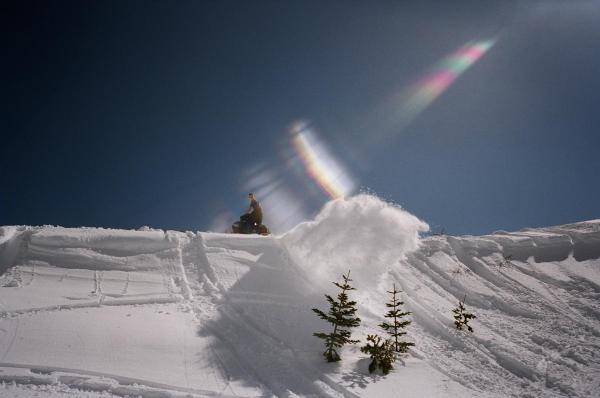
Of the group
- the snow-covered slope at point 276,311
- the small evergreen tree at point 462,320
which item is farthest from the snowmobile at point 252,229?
the small evergreen tree at point 462,320

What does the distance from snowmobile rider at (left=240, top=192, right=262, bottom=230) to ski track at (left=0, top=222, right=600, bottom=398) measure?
365cm

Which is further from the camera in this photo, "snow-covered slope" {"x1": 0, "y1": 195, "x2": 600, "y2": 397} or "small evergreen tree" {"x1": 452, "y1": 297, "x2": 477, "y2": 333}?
"small evergreen tree" {"x1": 452, "y1": 297, "x2": 477, "y2": 333}

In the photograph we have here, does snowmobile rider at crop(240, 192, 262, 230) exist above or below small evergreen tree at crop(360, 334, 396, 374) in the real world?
above

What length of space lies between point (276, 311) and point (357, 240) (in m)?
2.94

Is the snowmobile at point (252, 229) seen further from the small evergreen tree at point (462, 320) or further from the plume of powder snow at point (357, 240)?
the small evergreen tree at point (462, 320)

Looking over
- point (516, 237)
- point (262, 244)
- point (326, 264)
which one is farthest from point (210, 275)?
point (516, 237)

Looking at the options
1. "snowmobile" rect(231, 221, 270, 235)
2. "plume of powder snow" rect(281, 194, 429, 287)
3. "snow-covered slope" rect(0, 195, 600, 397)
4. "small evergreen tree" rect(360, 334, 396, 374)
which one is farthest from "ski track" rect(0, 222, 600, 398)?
"snowmobile" rect(231, 221, 270, 235)

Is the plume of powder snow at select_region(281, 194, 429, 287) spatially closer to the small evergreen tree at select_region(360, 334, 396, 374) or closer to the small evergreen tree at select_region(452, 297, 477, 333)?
the small evergreen tree at select_region(452, 297, 477, 333)

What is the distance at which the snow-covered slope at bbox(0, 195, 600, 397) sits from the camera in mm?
4578

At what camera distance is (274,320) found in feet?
21.3

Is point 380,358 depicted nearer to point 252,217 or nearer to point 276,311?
point 276,311

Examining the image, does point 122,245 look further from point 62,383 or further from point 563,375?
point 563,375

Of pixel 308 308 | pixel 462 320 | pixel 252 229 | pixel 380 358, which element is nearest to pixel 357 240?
pixel 308 308

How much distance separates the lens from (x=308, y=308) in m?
7.08
